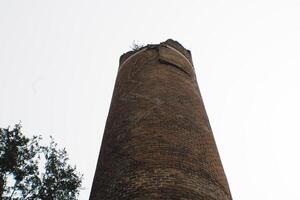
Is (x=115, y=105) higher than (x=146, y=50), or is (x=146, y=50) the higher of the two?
(x=146, y=50)

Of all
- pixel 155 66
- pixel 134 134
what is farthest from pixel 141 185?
pixel 155 66

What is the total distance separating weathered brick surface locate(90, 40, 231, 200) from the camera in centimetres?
617

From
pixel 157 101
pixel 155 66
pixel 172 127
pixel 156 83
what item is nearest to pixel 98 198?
pixel 172 127

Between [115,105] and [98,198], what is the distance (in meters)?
3.12

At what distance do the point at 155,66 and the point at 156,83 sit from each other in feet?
3.34

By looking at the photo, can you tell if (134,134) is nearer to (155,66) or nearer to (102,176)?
(102,176)

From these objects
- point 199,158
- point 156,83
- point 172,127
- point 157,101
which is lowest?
point 199,158

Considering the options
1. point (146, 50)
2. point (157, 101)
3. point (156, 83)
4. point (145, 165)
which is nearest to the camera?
point (145, 165)

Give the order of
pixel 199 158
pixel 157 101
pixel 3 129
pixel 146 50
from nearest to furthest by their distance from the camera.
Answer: pixel 199 158 < pixel 157 101 < pixel 146 50 < pixel 3 129

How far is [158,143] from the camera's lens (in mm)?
6887

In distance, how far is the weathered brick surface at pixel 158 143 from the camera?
6168 millimetres

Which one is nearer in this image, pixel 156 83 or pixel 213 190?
pixel 213 190

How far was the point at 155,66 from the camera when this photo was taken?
9.70 meters

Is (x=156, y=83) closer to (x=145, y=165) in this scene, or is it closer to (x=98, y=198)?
(x=145, y=165)
